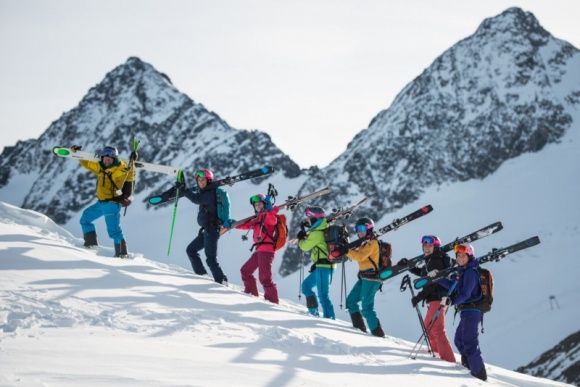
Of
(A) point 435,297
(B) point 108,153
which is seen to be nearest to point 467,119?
(A) point 435,297

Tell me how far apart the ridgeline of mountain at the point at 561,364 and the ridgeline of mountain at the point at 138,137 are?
62.0m

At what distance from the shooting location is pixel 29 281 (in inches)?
301

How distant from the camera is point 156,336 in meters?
6.61

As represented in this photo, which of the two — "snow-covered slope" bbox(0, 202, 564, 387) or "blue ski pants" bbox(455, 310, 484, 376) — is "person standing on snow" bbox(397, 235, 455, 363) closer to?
"blue ski pants" bbox(455, 310, 484, 376)

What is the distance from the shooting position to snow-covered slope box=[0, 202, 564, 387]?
207 inches

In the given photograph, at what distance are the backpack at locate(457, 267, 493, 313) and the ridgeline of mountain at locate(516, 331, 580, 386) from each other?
16920mm

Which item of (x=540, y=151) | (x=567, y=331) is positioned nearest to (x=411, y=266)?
(x=567, y=331)

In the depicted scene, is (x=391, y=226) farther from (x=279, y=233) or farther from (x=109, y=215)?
(x=109, y=215)

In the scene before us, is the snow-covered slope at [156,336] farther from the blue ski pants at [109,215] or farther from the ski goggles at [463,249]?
the ski goggles at [463,249]

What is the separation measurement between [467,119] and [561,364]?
55303 millimetres

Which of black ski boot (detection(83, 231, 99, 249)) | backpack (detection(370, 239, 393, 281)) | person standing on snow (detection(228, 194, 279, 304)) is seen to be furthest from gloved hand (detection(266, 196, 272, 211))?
black ski boot (detection(83, 231, 99, 249))

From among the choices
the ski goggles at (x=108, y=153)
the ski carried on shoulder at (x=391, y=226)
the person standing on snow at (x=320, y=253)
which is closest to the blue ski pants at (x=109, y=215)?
the ski goggles at (x=108, y=153)

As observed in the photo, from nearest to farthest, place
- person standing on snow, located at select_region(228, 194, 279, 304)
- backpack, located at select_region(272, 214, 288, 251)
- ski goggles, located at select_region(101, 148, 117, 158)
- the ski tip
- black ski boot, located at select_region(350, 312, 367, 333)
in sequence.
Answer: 1. the ski tip
2. ski goggles, located at select_region(101, 148, 117, 158)
3. black ski boot, located at select_region(350, 312, 367, 333)
4. person standing on snow, located at select_region(228, 194, 279, 304)
5. backpack, located at select_region(272, 214, 288, 251)

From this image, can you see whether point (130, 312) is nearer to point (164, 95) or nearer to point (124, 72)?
point (164, 95)
